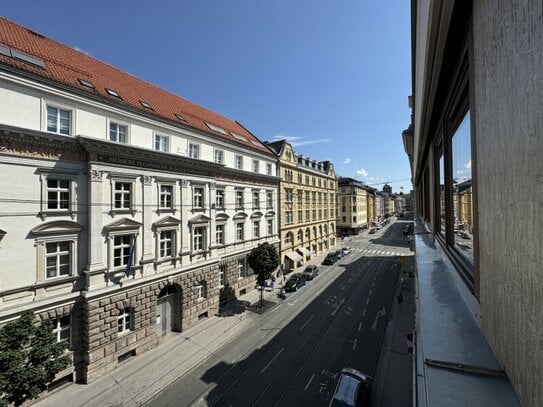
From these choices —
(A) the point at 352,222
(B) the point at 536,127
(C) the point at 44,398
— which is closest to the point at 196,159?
(C) the point at 44,398

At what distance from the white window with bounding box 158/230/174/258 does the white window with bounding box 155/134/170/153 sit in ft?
16.8

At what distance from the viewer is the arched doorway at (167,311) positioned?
54.2ft

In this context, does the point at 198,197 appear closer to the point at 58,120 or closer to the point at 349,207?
the point at 58,120

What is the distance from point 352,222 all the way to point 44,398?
59621 millimetres

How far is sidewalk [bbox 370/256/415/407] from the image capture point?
38.2 feet

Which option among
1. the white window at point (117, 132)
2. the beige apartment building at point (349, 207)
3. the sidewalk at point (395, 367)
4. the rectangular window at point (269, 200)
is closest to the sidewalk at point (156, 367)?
the sidewalk at point (395, 367)

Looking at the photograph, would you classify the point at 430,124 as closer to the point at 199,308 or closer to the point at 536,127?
the point at 536,127

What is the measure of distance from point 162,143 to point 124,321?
10.5 m

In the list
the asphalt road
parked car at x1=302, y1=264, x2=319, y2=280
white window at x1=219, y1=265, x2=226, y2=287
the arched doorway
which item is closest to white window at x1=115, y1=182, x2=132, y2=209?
the arched doorway

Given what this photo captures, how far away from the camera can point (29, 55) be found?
41.2ft

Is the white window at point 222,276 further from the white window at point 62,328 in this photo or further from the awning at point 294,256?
the white window at point 62,328

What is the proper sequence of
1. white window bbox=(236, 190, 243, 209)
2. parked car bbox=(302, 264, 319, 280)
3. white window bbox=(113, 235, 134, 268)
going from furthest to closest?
parked car bbox=(302, 264, 319, 280) → white window bbox=(236, 190, 243, 209) → white window bbox=(113, 235, 134, 268)

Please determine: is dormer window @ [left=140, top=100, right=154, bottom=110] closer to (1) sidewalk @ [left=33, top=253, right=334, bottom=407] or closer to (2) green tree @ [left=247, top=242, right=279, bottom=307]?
(2) green tree @ [left=247, top=242, right=279, bottom=307]

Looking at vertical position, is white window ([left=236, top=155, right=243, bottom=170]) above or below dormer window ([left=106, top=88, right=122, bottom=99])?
below
